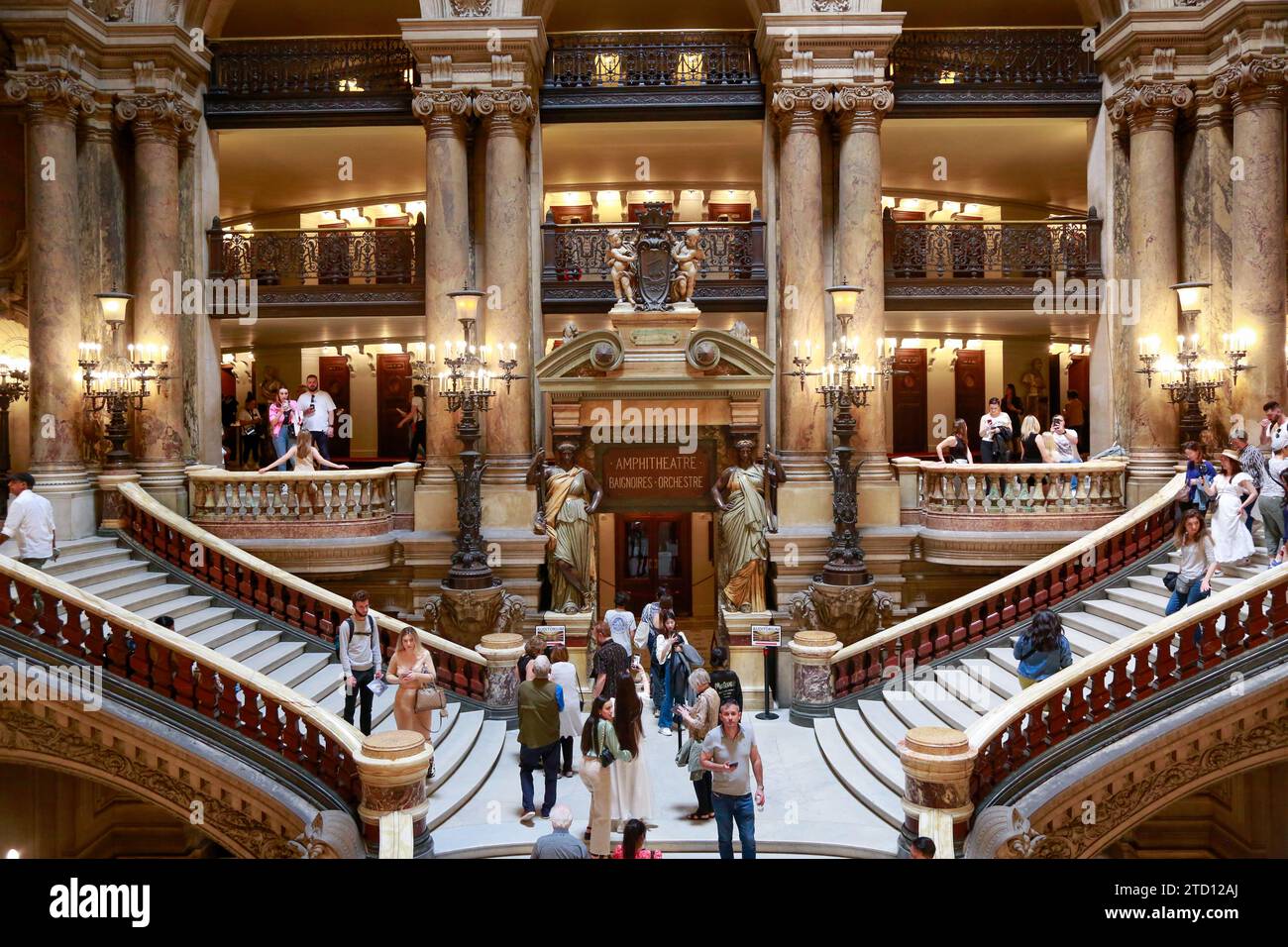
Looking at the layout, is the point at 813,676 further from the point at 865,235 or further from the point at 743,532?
the point at 865,235

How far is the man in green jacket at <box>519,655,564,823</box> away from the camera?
8.38 m

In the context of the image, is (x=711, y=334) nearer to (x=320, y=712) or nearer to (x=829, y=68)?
(x=829, y=68)

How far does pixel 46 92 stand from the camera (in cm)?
1257

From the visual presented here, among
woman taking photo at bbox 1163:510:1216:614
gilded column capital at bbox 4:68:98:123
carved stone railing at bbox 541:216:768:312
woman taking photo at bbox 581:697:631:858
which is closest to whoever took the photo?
woman taking photo at bbox 581:697:631:858

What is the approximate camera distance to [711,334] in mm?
13008

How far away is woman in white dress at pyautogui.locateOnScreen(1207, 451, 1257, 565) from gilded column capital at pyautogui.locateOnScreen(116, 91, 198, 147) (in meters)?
14.3

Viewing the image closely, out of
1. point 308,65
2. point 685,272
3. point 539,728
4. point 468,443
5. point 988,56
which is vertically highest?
point 308,65

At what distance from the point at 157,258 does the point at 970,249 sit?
40.8 ft

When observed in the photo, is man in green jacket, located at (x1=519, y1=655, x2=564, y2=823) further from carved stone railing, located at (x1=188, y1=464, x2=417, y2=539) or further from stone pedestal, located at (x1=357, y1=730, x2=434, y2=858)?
carved stone railing, located at (x1=188, y1=464, x2=417, y2=539)

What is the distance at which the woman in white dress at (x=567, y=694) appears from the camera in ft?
30.0

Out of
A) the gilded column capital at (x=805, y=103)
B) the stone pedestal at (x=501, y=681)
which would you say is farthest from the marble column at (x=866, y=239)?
the stone pedestal at (x=501, y=681)

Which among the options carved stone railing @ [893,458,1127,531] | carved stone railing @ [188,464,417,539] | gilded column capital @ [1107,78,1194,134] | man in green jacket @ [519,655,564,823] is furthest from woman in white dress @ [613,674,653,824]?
gilded column capital @ [1107,78,1194,134]

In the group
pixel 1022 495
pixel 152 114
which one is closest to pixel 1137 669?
pixel 1022 495
